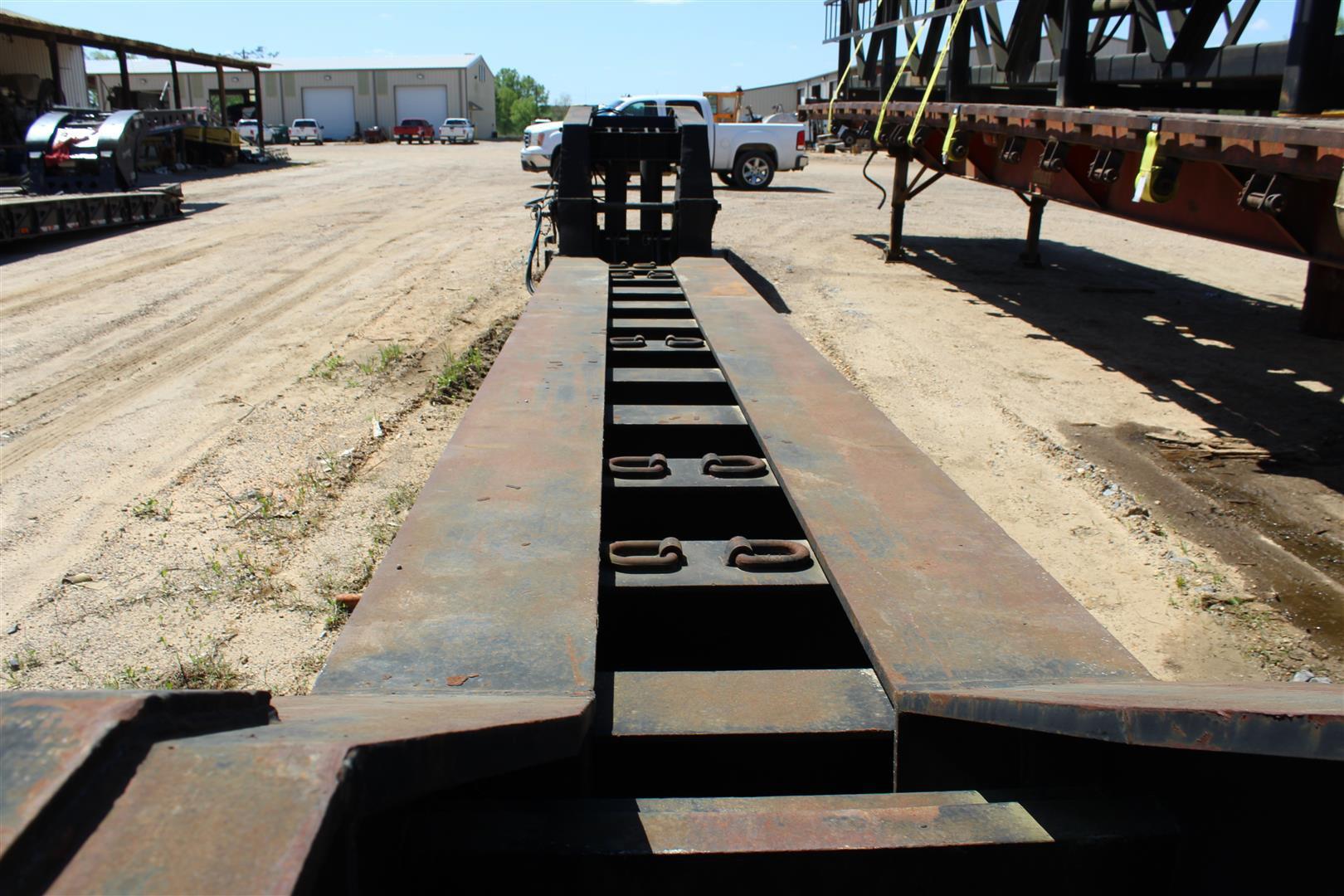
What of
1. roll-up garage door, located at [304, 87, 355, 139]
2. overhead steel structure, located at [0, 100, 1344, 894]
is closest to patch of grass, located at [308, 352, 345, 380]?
overhead steel structure, located at [0, 100, 1344, 894]

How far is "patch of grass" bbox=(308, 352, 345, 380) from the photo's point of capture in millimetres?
6758

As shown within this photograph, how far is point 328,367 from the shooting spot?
22.8 ft

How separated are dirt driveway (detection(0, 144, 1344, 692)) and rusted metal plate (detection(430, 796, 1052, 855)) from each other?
196 centimetres

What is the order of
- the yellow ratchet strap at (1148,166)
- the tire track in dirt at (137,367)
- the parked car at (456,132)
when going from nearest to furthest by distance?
the yellow ratchet strap at (1148,166) < the tire track in dirt at (137,367) < the parked car at (456,132)

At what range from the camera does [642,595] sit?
6.88 feet

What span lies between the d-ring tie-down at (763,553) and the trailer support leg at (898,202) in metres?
9.41

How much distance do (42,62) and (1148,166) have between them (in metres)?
35.6

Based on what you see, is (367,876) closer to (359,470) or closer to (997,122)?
(359,470)

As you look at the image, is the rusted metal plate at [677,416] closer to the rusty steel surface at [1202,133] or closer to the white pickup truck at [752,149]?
the rusty steel surface at [1202,133]

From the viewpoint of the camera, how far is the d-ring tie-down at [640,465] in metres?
2.65

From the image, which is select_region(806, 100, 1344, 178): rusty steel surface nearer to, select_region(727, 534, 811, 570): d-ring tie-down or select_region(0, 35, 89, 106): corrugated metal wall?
select_region(727, 534, 811, 570): d-ring tie-down

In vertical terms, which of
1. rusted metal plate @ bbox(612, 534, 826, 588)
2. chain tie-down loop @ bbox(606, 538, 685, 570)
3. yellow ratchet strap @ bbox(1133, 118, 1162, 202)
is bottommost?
rusted metal plate @ bbox(612, 534, 826, 588)

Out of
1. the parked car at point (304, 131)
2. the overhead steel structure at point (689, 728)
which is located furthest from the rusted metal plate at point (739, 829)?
the parked car at point (304, 131)

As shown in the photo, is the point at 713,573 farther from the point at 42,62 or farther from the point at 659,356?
the point at 42,62
